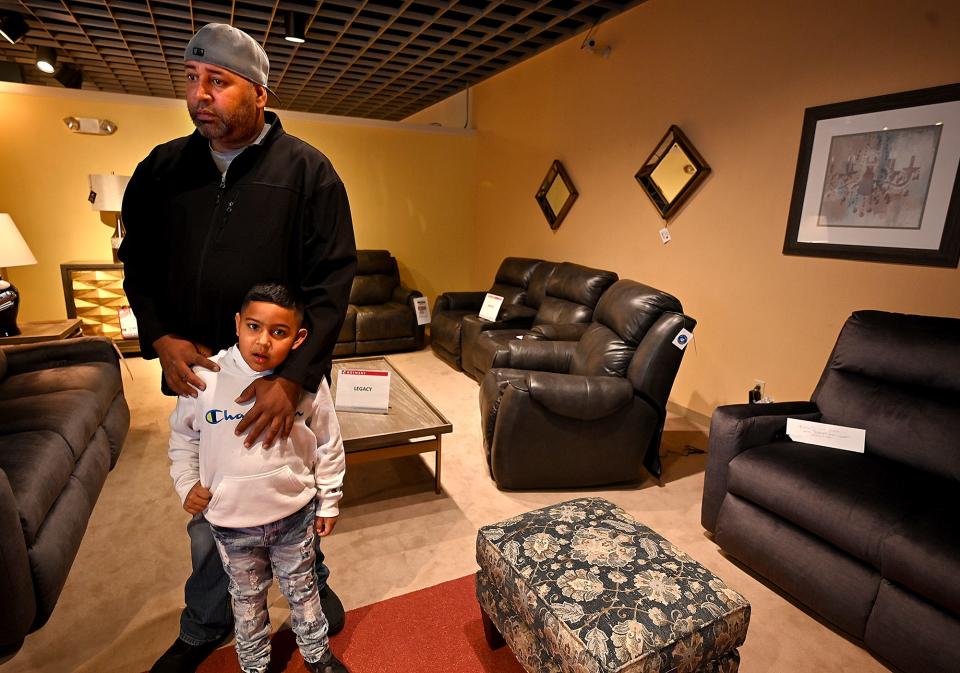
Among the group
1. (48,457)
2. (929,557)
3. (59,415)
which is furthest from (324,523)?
(929,557)

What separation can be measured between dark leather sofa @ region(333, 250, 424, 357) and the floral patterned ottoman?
336 cm

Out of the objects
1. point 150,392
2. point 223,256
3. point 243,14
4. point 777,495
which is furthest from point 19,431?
point 243,14

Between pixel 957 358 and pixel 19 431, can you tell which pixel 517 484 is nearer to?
pixel 957 358

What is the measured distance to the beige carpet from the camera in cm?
157

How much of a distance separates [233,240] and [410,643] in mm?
1265

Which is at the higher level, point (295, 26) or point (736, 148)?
point (295, 26)

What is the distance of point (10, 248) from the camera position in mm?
2945

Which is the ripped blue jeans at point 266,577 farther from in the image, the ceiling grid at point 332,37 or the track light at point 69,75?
the track light at point 69,75

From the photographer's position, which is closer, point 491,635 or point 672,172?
point 491,635

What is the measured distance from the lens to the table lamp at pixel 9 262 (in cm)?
288

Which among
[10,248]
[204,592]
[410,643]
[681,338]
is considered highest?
[10,248]

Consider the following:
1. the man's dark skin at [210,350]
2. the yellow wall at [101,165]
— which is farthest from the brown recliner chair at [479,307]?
the man's dark skin at [210,350]

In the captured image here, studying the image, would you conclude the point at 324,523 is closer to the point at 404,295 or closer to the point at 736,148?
the point at 736,148

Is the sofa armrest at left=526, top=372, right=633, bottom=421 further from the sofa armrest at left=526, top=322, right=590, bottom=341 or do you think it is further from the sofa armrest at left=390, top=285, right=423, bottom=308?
the sofa armrest at left=390, top=285, right=423, bottom=308
